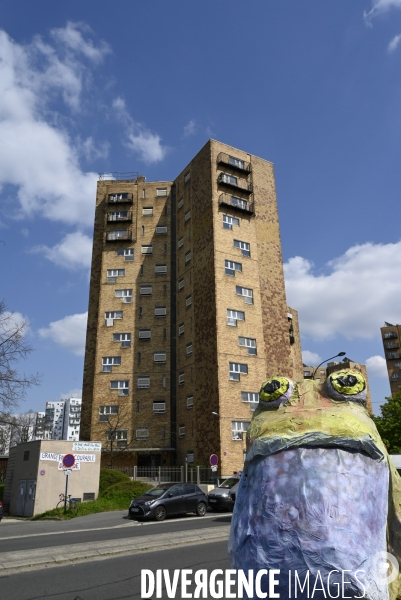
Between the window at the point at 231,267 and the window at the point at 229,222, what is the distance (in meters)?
3.06

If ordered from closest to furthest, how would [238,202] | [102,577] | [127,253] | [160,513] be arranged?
[102,577] → [160,513] → [238,202] → [127,253]

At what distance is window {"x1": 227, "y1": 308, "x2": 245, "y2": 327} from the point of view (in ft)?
113

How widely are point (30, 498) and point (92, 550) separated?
15.3 m

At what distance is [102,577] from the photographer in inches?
326

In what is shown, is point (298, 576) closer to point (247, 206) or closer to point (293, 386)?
point (293, 386)

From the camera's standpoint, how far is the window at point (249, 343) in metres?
34.2

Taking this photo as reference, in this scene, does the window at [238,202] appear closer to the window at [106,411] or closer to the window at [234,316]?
the window at [234,316]

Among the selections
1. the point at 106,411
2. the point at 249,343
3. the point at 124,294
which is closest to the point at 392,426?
the point at 249,343

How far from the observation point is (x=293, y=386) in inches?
131

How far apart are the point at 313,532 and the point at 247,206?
3756 centimetres

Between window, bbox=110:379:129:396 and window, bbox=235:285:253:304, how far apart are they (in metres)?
12.4

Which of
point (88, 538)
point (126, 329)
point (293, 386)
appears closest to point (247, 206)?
point (126, 329)

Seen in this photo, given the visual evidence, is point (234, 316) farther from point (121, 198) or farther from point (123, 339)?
point (121, 198)

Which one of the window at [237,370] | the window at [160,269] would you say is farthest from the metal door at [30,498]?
the window at [160,269]
